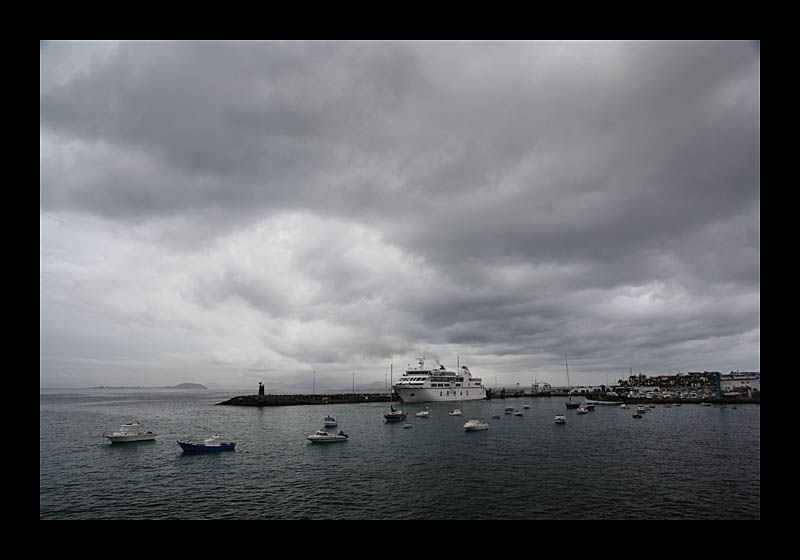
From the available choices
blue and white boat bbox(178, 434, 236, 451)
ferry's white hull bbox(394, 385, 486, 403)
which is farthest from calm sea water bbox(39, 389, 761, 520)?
ferry's white hull bbox(394, 385, 486, 403)

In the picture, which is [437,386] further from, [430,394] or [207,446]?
[207,446]

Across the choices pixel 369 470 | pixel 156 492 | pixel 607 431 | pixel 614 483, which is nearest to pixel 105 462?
pixel 156 492

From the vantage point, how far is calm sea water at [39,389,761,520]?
22.0 meters

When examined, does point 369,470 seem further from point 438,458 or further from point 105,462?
point 105,462

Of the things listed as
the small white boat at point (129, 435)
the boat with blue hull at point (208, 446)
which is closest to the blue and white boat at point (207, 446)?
the boat with blue hull at point (208, 446)

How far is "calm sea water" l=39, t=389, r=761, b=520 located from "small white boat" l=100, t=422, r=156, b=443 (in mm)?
1246

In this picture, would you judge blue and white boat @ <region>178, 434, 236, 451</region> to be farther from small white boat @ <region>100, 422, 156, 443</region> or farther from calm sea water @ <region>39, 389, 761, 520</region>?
small white boat @ <region>100, 422, 156, 443</region>

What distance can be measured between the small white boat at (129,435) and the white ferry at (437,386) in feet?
241

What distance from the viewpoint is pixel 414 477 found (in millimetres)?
29016

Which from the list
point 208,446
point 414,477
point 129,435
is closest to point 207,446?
point 208,446

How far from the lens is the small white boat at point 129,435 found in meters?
45.7
